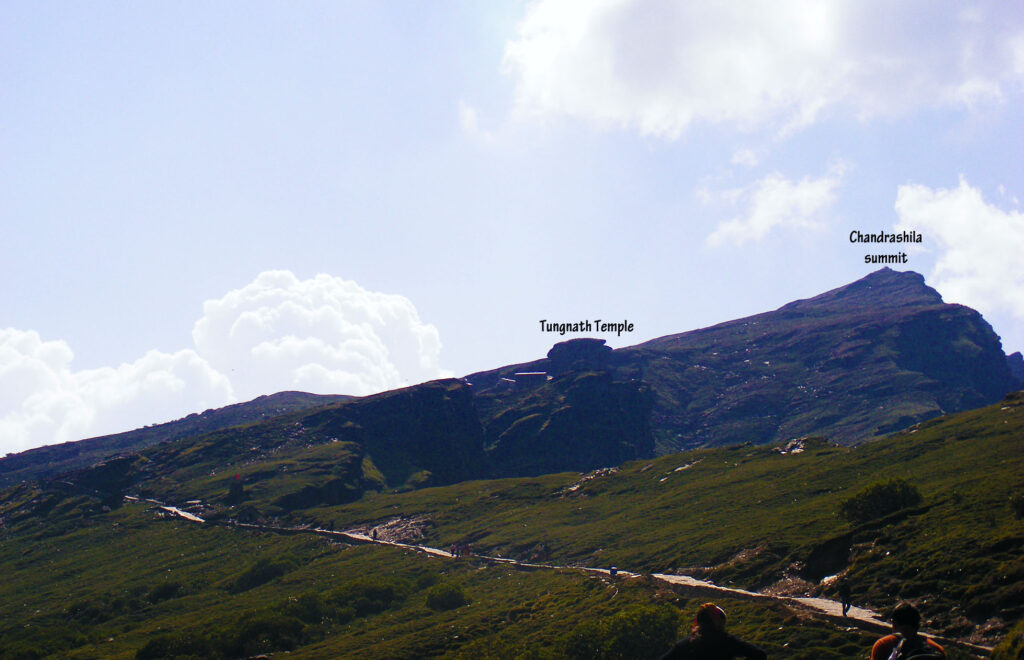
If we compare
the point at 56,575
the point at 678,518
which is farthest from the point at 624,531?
the point at 56,575

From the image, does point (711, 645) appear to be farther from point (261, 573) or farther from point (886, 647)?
point (261, 573)

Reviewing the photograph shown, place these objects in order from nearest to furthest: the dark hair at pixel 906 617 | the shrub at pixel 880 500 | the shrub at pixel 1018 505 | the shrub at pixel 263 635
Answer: the dark hair at pixel 906 617, the shrub at pixel 1018 505, the shrub at pixel 880 500, the shrub at pixel 263 635

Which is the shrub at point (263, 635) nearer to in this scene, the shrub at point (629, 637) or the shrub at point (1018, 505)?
the shrub at point (629, 637)

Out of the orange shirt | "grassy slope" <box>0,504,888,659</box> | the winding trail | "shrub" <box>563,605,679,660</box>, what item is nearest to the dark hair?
the orange shirt

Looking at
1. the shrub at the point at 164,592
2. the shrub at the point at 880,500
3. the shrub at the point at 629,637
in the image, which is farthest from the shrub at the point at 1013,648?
the shrub at the point at 164,592

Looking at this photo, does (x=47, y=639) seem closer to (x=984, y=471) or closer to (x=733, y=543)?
(x=733, y=543)

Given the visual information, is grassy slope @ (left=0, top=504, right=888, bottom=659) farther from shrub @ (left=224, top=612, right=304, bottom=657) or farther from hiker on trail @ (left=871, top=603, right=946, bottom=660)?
hiker on trail @ (left=871, top=603, right=946, bottom=660)
